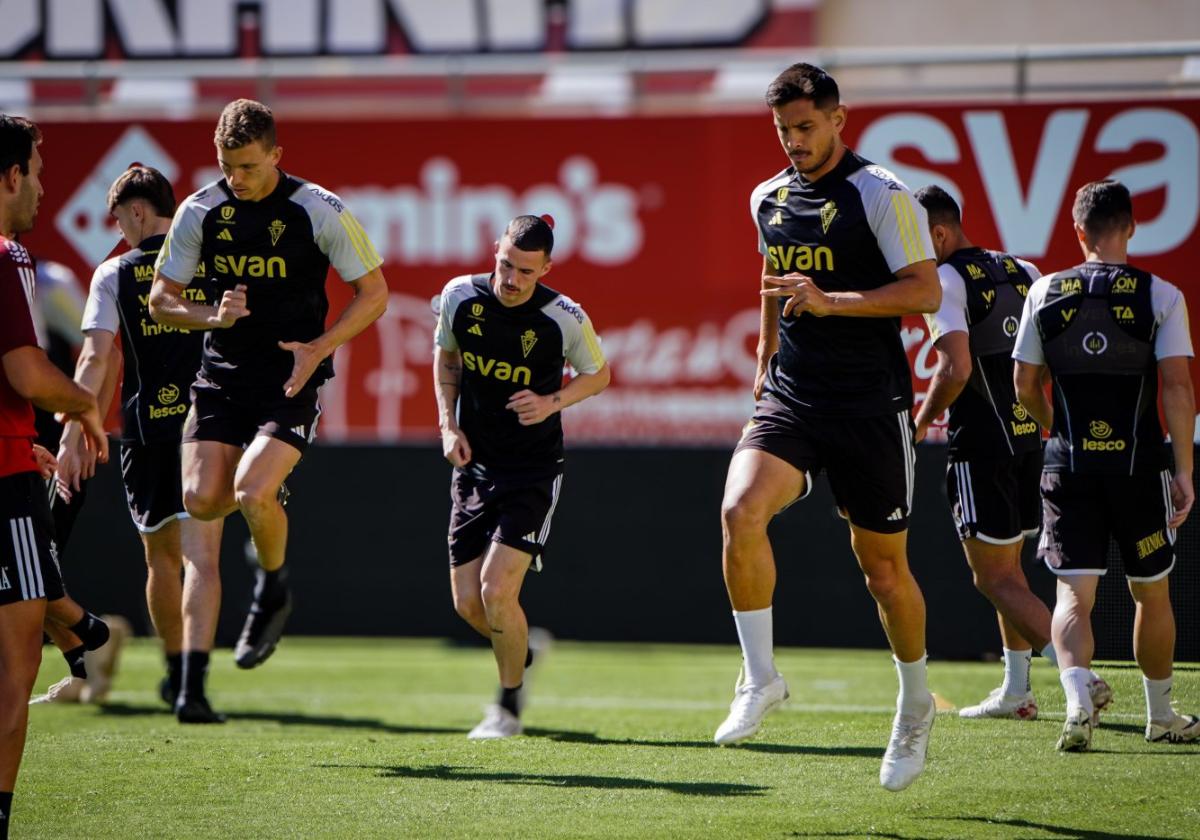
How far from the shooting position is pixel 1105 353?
6.32 meters

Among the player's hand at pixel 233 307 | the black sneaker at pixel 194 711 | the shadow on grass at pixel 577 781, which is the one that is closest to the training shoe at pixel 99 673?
the black sneaker at pixel 194 711

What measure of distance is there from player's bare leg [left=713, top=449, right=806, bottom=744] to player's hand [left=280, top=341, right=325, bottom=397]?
6.64 feet

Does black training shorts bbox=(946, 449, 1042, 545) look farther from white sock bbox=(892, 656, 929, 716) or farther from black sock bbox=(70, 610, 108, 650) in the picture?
black sock bbox=(70, 610, 108, 650)

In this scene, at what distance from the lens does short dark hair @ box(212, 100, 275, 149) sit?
6.46m

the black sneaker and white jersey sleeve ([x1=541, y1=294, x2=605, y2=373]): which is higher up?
white jersey sleeve ([x1=541, y1=294, x2=605, y2=373])

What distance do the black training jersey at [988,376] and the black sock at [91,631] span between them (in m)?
3.97

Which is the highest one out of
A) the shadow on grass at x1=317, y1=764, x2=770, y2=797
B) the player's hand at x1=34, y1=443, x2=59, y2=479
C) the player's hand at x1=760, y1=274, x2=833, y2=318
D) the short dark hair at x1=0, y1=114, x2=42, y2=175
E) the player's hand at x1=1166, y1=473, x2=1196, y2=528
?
the short dark hair at x1=0, y1=114, x2=42, y2=175

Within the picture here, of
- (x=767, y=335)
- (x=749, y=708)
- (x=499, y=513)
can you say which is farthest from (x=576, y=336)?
(x=749, y=708)

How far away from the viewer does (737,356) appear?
12180mm

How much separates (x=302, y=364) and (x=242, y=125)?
1.03 m

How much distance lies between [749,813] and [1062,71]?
10.2m

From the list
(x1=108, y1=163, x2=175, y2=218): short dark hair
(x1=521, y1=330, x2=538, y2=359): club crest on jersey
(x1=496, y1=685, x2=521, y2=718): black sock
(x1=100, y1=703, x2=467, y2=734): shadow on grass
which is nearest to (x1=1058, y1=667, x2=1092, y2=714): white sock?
(x1=496, y1=685, x2=521, y2=718): black sock

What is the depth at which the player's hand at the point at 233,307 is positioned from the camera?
21.2ft

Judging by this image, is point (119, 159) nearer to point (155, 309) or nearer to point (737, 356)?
point (737, 356)
